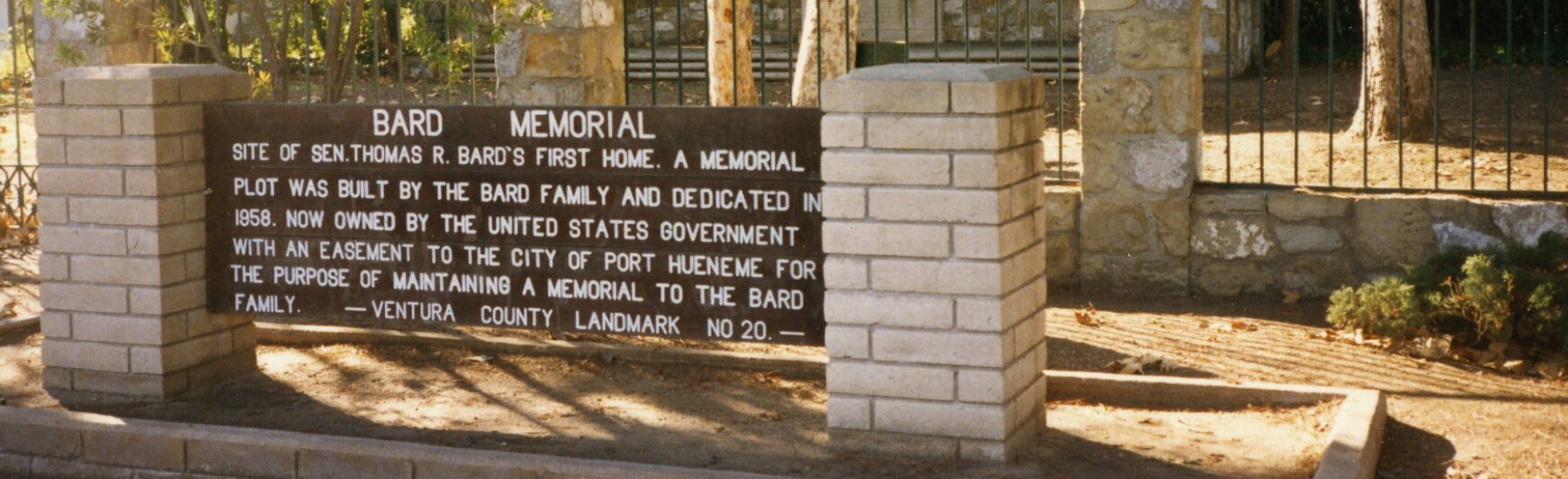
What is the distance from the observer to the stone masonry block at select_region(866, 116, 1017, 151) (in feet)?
17.2

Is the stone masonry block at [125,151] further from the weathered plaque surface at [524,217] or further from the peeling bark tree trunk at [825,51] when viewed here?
the peeling bark tree trunk at [825,51]

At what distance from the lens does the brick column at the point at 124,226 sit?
6.52 meters

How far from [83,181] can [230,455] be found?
1529mm

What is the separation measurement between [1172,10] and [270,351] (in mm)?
4721

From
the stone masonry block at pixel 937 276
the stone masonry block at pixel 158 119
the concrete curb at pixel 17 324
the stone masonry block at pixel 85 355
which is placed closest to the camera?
the stone masonry block at pixel 937 276

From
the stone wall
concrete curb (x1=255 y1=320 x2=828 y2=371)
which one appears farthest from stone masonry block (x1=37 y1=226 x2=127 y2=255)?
the stone wall

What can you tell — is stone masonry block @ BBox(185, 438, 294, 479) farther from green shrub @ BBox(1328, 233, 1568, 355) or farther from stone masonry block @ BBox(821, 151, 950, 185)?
green shrub @ BBox(1328, 233, 1568, 355)

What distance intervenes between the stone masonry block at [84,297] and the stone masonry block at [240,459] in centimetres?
109

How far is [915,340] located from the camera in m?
5.47

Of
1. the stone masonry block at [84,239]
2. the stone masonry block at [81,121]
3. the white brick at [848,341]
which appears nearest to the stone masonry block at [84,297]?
the stone masonry block at [84,239]

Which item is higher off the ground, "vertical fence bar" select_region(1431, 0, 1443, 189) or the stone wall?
"vertical fence bar" select_region(1431, 0, 1443, 189)

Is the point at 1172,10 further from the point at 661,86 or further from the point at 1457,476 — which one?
the point at 661,86

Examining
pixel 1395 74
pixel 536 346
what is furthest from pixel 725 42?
pixel 1395 74

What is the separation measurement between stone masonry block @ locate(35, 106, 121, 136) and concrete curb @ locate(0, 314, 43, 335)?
6.44ft
